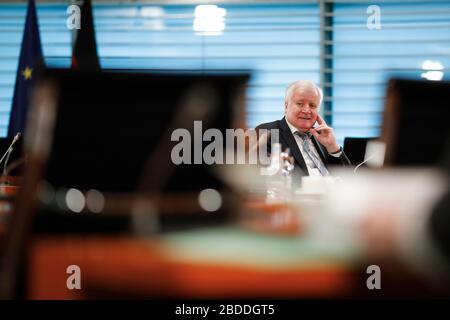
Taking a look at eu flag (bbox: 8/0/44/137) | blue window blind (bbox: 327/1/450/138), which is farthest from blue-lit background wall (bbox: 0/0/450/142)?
eu flag (bbox: 8/0/44/137)

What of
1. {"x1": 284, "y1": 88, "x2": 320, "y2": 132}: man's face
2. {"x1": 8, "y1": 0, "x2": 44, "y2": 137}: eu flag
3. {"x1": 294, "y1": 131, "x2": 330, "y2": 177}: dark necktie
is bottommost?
{"x1": 294, "y1": 131, "x2": 330, "y2": 177}: dark necktie

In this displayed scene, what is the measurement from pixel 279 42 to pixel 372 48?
92 cm

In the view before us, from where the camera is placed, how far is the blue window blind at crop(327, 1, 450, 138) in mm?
6547

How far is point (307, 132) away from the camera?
3639 mm

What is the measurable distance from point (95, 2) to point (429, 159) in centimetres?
629

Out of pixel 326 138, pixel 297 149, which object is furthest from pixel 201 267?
pixel 326 138

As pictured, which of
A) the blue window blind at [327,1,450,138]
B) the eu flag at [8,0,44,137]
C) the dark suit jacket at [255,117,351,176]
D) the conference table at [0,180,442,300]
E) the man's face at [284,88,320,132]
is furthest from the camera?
the blue window blind at [327,1,450,138]

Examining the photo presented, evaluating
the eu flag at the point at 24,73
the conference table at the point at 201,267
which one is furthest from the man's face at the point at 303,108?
the eu flag at the point at 24,73

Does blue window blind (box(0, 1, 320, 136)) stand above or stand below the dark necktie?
above

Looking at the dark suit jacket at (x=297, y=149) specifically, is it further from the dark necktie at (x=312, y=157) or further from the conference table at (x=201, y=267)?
the conference table at (x=201, y=267)

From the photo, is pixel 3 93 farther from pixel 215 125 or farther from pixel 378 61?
pixel 215 125

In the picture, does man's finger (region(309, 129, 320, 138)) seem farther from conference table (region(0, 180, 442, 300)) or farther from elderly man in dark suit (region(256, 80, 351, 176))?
conference table (region(0, 180, 442, 300))

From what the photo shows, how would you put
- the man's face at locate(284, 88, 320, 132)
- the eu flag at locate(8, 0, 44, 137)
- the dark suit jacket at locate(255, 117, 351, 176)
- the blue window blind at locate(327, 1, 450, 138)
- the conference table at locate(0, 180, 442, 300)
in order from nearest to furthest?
the conference table at locate(0, 180, 442, 300) → the dark suit jacket at locate(255, 117, 351, 176) → the man's face at locate(284, 88, 320, 132) → the eu flag at locate(8, 0, 44, 137) → the blue window blind at locate(327, 1, 450, 138)

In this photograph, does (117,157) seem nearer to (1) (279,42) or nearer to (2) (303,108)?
(2) (303,108)
